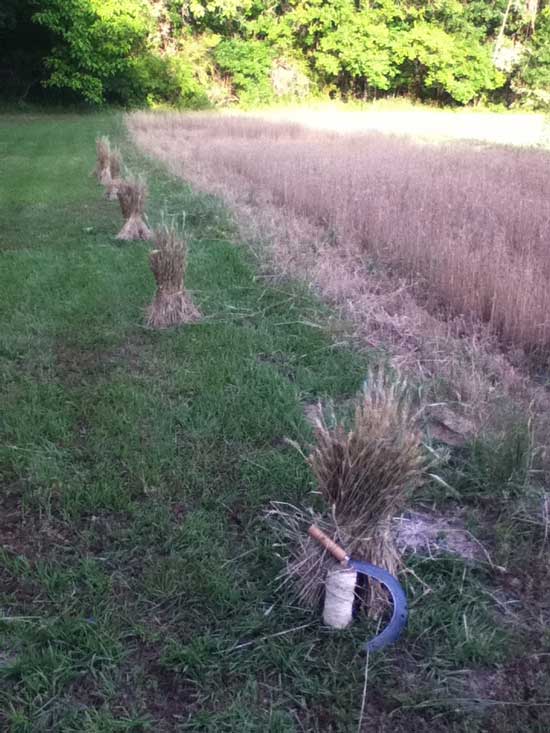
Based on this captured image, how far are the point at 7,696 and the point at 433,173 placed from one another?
31.2ft

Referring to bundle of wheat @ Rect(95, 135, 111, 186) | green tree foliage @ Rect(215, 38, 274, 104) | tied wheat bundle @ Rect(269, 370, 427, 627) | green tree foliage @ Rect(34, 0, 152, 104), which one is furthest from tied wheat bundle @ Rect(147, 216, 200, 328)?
green tree foliage @ Rect(215, 38, 274, 104)

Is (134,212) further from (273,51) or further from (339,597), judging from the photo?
(273,51)

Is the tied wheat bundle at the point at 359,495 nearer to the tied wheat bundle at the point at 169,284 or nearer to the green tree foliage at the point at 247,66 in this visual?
the tied wheat bundle at the point at 169,284

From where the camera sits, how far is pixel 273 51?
99.4 ft

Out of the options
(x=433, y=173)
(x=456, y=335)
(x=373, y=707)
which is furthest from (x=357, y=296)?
(x=433, y=173)

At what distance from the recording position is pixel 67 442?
3.30 metres

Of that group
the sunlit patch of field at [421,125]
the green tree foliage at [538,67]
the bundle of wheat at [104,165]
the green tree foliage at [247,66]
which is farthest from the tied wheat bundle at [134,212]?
the green tree foliage at [538,67]

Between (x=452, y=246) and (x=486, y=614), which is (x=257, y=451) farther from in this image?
(x=452, y=246)

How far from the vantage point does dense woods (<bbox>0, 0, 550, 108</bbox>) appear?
23609 mm


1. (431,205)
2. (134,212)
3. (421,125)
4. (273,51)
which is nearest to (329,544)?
(134,212)

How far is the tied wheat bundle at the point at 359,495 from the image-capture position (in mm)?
2201

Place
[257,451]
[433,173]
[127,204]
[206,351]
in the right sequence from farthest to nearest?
[433,173] → [127,204] → [206,351] → [257,451]

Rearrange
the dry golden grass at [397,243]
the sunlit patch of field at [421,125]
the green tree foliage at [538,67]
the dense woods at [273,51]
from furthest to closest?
the green tree foliage at [538,67] → the dense woods at [273,51] → the sunlit patch of field at [421,125] → the dry golden grass at [397,243]

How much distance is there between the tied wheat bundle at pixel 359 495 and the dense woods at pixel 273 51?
79.1 ft
